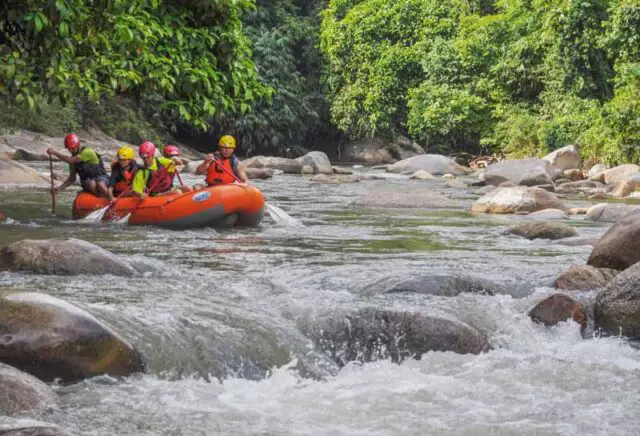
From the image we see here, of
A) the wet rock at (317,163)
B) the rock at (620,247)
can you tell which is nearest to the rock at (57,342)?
the rock at (620,247)

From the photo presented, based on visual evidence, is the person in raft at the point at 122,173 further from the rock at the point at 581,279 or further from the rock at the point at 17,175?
the rock at the point at 581,279

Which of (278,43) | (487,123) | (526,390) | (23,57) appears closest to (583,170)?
(487,123)

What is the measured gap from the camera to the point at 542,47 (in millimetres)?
29047

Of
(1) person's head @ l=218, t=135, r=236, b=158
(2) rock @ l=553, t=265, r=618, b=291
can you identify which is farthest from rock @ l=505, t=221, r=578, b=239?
Result: (1) person's head @ l=218, t=135, r=236, b=158

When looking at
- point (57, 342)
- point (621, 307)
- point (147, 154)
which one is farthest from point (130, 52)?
point (621, 307)

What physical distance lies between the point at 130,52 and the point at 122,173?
9.51 feet

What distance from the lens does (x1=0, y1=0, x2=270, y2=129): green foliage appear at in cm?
935

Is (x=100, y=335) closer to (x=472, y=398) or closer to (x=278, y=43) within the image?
(x=472, y=398)

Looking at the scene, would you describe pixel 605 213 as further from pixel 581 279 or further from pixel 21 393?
pixel 21 393

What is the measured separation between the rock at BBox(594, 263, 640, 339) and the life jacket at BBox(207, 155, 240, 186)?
269 inches

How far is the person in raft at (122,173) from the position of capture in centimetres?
1300

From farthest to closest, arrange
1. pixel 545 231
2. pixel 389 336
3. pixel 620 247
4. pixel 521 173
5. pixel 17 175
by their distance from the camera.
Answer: pixel 521 173 → pixel 17 175 → pixel 545 231 → pixel 620 247 → pixel 389 336

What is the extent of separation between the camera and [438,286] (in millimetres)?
7770

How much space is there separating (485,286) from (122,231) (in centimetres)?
542
